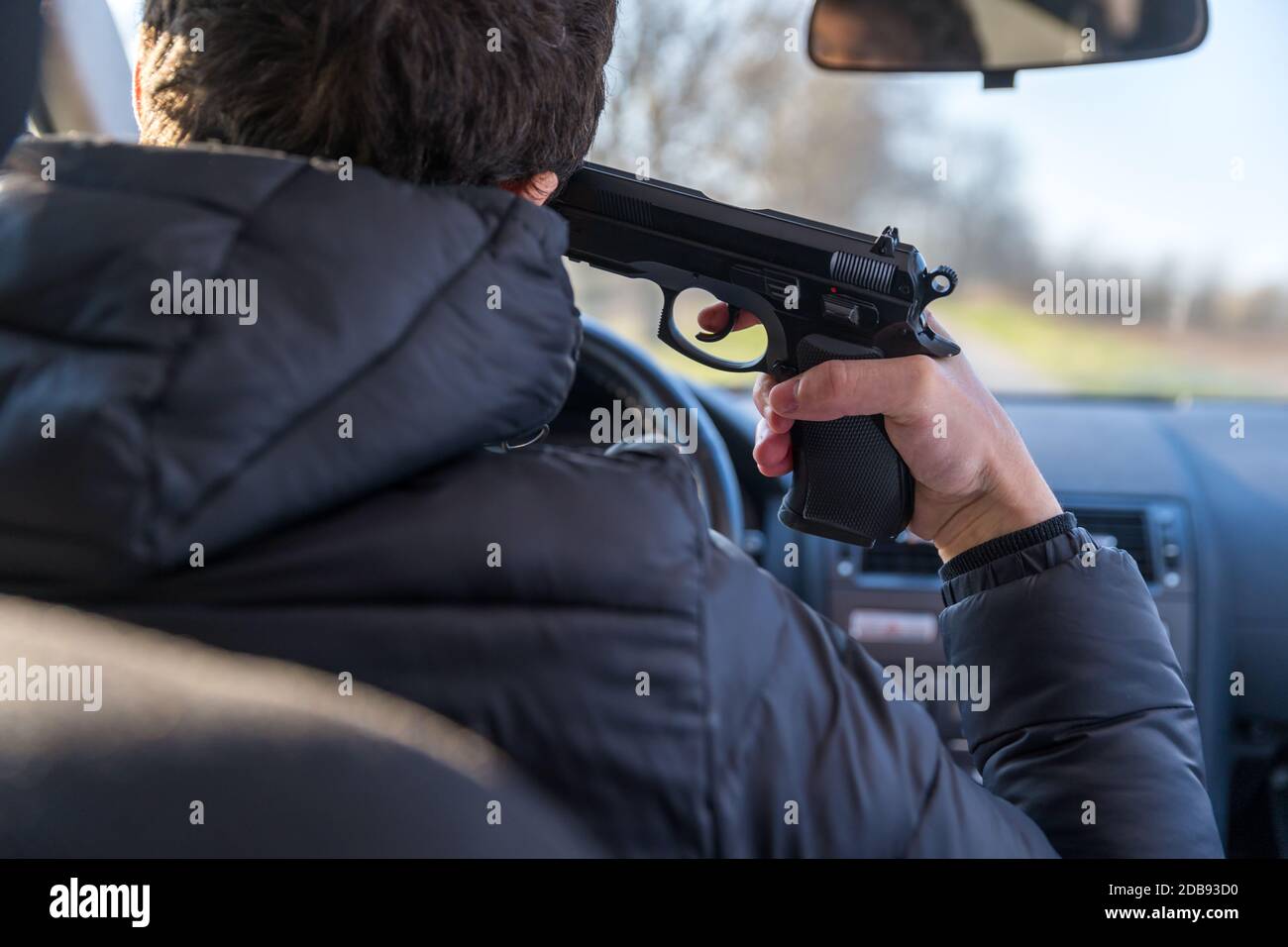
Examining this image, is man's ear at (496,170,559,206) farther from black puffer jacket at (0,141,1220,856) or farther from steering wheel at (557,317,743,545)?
steering wheel at (557,317,743,545)

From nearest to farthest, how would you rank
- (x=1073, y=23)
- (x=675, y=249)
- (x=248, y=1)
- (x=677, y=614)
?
(x=677, y=614), (x=248, y=1), (x=675, y=249), (x=1073, y=23)

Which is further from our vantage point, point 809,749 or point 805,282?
point 805,282

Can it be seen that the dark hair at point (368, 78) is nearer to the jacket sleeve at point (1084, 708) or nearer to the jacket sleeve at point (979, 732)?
the jacket sleeve at point (979, 732)

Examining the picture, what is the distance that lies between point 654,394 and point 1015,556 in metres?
0.91

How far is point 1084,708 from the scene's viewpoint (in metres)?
1.07

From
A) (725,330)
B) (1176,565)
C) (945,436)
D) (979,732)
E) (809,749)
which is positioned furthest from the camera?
(1176,565)

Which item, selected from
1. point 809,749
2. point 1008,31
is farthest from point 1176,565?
point 809,749

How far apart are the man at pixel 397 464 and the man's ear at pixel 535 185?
87 millimetres

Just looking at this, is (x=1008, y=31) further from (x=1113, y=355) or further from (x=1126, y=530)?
(x=1113, y=355)

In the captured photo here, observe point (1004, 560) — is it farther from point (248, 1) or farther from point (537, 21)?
point (248, 1)

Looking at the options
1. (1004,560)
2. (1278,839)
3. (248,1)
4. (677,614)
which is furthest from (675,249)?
(1278,839)

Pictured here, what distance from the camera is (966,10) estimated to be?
1934 millimetres

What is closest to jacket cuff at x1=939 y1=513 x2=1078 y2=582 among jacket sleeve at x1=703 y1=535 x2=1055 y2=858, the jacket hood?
jacket sleeve at x1=703 y1=535 x2=1055 y2=858
